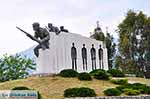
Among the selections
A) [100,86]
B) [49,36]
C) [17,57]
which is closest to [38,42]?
[49,36]

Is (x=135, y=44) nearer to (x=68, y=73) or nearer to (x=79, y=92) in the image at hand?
(x=68, y=73)

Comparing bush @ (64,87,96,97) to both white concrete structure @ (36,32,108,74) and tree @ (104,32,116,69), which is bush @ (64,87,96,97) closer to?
white concrete structure @ (36,32,108,74)

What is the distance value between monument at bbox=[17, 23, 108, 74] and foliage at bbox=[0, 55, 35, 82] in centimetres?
1541

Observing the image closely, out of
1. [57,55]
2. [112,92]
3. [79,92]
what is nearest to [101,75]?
[57,55]

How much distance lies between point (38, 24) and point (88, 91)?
10.2 meters

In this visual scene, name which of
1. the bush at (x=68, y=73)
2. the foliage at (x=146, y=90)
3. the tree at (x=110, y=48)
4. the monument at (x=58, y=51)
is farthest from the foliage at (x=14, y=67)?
the foliage at (x=146, y=90)

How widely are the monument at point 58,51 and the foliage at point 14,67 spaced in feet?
50.5

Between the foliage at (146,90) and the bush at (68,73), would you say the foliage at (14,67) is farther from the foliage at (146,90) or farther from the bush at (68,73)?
the foliage at (146,90)

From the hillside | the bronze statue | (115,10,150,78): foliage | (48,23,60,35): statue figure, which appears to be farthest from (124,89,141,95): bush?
(115,10,150,78): foliage

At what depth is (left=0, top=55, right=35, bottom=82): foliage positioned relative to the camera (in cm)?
5184

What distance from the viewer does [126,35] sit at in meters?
52.9

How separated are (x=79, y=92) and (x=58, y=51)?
9237mm

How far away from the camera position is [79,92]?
2686 centimetres

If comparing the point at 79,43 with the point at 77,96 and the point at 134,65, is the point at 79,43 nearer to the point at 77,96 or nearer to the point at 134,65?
the point at 77,96
